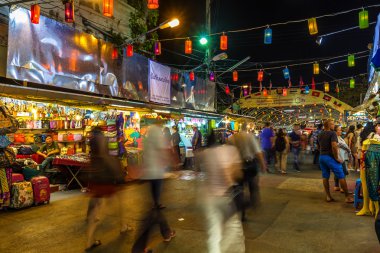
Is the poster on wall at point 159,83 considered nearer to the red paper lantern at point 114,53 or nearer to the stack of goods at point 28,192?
the red paper lantern at point 114,53

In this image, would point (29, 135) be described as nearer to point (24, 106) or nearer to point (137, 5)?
point (24, 106)

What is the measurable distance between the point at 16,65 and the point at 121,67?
16.4 ft

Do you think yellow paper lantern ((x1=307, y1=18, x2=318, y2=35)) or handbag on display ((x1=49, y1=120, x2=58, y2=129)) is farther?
handbag on display ((x1=49, y1=120, x2=58, y2=129))

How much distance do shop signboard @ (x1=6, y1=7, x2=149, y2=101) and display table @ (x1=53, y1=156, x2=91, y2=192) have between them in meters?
2.55

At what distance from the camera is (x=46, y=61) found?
32.5 ft

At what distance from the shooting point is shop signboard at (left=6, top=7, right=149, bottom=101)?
29.8ft

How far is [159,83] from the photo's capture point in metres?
15.9

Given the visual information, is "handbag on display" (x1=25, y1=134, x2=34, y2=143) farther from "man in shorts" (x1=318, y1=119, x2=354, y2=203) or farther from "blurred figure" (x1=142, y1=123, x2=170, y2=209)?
"man in shorts" (x1=318, y1=119, x2=354, y2=203)

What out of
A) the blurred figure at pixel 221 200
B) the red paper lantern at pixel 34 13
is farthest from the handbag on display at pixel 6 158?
the blurred figure at pixel 221 200

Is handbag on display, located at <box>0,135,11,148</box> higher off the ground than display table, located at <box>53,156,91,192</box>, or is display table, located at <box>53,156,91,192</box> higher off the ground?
handbag on display, located at <box>0,135,11,148</box>

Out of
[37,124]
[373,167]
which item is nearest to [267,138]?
[373,167]

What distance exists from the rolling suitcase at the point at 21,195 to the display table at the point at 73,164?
1.76 m

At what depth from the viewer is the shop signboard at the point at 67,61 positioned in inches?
358

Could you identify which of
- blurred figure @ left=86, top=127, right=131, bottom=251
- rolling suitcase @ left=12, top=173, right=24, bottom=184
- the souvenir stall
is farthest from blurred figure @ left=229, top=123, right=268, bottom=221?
rolling suitcase @ left=12, top=173, right=24, bottom=184
